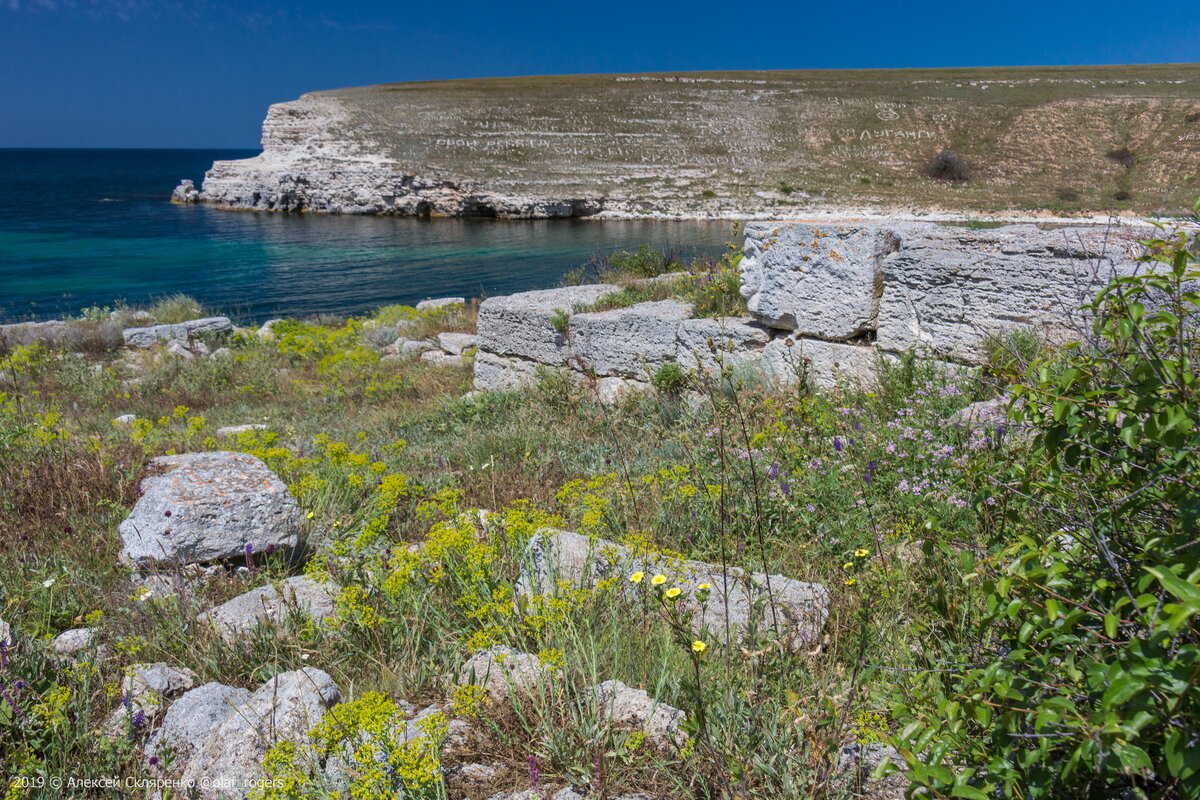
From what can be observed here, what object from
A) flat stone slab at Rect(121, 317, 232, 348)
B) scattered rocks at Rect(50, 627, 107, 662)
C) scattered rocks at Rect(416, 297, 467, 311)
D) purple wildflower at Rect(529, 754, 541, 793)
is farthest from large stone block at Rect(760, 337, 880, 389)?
flat stone slab at Rect(121, 317, 232, 348)

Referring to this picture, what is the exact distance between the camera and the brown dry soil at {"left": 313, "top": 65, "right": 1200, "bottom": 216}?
3788 cm

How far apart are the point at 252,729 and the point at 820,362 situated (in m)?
5.06

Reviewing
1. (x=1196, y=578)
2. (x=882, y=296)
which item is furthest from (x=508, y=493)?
(x=1196, y=578)

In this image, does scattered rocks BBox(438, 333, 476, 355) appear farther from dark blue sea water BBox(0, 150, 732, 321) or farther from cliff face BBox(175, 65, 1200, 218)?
cliff face BBox(175, 65, 1200, 218)

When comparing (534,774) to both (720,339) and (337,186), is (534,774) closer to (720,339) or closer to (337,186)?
(720,339)

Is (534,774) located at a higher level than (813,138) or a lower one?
lower

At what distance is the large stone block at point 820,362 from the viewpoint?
18.9 feet

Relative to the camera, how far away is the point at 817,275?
6000 mm

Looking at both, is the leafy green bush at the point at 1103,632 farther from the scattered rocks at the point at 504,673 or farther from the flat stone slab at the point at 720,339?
the flat stone slab at the point at 720,339

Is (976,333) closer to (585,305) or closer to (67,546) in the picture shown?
(585,305)

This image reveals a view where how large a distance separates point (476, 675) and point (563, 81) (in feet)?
233

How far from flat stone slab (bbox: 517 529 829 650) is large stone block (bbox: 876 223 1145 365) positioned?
3.04 meters

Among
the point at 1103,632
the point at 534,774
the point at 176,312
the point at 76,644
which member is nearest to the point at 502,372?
the point at 76,644

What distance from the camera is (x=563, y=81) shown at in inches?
2618
